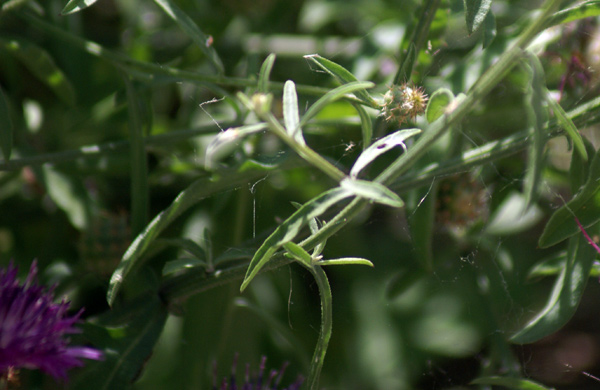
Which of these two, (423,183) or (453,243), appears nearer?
(423,183)

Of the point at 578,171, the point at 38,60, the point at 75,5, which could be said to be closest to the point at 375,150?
the point at 578,171

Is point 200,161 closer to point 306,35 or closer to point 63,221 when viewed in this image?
point 63,221

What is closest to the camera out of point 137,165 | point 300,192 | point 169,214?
point 169,214

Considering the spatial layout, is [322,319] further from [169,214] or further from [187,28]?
[187,28]

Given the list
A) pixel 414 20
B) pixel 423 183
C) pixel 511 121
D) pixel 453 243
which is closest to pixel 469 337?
pixel 453 243

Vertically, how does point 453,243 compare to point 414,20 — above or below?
below

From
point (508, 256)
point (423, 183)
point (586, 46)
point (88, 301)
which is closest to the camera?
point (423, 183)

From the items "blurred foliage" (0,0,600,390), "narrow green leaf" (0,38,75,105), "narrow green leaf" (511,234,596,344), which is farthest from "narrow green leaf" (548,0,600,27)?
"narrow green leaf" (0,38,75,105)

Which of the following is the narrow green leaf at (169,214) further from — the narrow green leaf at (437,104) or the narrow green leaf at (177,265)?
the narrow green leaf at (437,104)
